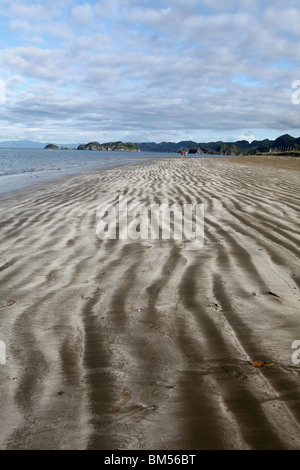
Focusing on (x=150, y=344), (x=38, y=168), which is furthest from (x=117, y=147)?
(x=150, y=344)

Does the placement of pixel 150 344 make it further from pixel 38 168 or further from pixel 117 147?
pixel 117 147

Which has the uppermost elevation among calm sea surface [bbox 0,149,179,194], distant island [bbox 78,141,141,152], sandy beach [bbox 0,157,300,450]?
distant island [bbox 78,141,141,152]

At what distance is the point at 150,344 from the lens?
2.45m

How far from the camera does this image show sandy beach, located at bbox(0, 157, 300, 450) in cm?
170

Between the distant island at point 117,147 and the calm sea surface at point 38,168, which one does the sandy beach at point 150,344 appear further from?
the distant island at point 117,147

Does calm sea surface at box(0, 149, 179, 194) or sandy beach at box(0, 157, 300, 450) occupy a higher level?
calm sea surface at box(0, 149, 179, 194)

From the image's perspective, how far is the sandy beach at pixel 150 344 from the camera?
5.57 ft

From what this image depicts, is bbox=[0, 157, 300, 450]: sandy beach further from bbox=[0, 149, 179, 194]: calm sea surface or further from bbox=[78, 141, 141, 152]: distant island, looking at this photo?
bbox=[78, 141, 141, 152]: distant island

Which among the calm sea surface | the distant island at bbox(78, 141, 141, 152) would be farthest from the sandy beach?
the distant island at bbox(78, 141, 141, 152)

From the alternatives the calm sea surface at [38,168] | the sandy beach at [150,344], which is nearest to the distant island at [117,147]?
the calm sea surface at [38,168]

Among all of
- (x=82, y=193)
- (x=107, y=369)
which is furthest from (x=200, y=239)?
(x=82, y=193)

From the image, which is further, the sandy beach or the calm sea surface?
the calm sea surface
